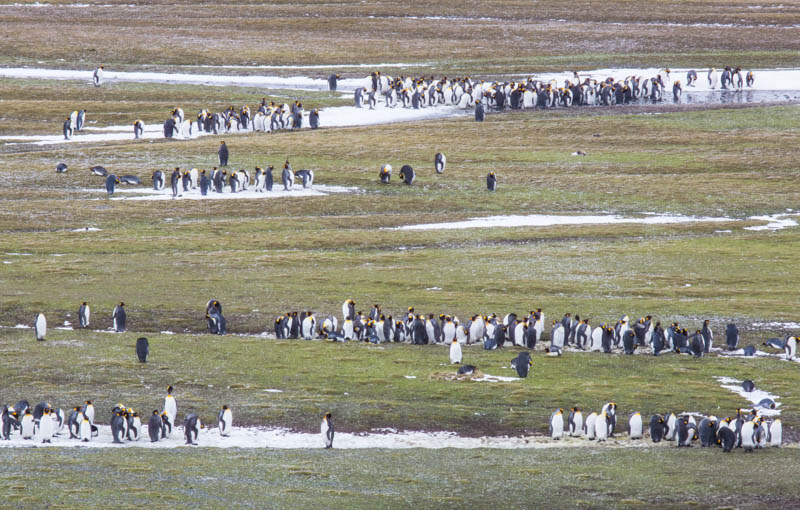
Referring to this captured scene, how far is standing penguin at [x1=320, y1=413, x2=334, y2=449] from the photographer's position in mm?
23906

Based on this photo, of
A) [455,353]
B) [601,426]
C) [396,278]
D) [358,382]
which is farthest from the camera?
[396,278]

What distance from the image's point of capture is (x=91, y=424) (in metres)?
24.5

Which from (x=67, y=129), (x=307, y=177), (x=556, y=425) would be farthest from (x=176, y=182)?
(x=556, y=425)

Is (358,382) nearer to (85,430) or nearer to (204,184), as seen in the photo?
(85,430)

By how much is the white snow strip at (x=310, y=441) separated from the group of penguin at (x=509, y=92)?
160ft

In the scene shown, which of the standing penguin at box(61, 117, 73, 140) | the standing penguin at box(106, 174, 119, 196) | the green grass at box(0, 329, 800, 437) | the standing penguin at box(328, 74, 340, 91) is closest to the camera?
the green grass at box(0, 329, 800, 437)

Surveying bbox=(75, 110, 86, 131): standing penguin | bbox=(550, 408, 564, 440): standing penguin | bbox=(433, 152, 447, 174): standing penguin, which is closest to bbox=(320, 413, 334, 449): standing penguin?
bbox=(550, 408, 564, 440): standing penguin

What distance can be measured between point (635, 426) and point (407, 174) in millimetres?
32450

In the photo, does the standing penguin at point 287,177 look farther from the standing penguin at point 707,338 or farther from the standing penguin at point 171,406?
the standing penguin at point 171,406

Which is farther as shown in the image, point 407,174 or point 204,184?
point 407,174

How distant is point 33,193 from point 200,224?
37.4ft

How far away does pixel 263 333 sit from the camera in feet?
110

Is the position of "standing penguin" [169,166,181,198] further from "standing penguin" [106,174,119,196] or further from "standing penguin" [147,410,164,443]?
"standing penguin" [147,410,164,443]

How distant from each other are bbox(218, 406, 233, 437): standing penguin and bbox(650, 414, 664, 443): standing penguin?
32.7 feet
